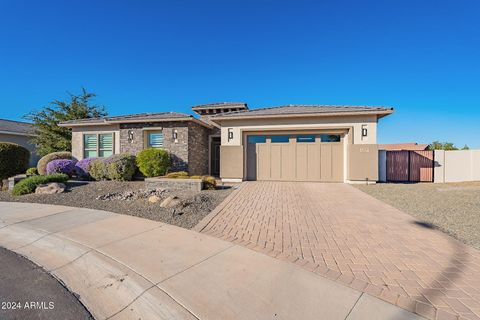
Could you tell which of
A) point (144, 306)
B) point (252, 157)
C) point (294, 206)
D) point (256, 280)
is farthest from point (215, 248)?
point (252, 157)

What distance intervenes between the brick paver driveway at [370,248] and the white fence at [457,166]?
949cm

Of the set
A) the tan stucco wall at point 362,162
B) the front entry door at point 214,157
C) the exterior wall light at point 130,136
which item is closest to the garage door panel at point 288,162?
the tan stucco wall at point 362,162

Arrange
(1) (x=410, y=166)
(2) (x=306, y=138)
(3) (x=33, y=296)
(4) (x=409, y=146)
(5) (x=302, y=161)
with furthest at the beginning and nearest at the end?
(4) (x=409, y=146) → (1) (x=410, y=166) → (2) (x=306, y=138) → (5) (x=302, y=161) → (3) (x=33, y=296)

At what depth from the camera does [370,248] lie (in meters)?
3.90

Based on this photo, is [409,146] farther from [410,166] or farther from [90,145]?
[90,145]

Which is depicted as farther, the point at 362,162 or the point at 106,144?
the point at 106,144

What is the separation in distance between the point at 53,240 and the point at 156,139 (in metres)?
9.90

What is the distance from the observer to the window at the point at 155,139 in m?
13.5

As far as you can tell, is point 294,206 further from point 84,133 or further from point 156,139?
point 84,133

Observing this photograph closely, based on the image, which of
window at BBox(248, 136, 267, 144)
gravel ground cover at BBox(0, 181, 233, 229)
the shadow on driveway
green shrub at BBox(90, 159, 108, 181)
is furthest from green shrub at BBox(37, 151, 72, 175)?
the shadow on driveway

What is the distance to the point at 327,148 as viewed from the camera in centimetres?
1216

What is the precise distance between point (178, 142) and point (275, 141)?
5.65m

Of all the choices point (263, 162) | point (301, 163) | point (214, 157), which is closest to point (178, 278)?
point (263, 162)

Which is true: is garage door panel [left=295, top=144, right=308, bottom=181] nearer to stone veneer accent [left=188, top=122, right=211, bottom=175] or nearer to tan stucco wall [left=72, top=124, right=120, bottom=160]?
stone veneer accent [left=188, top=122, right=211, bottom=175]
